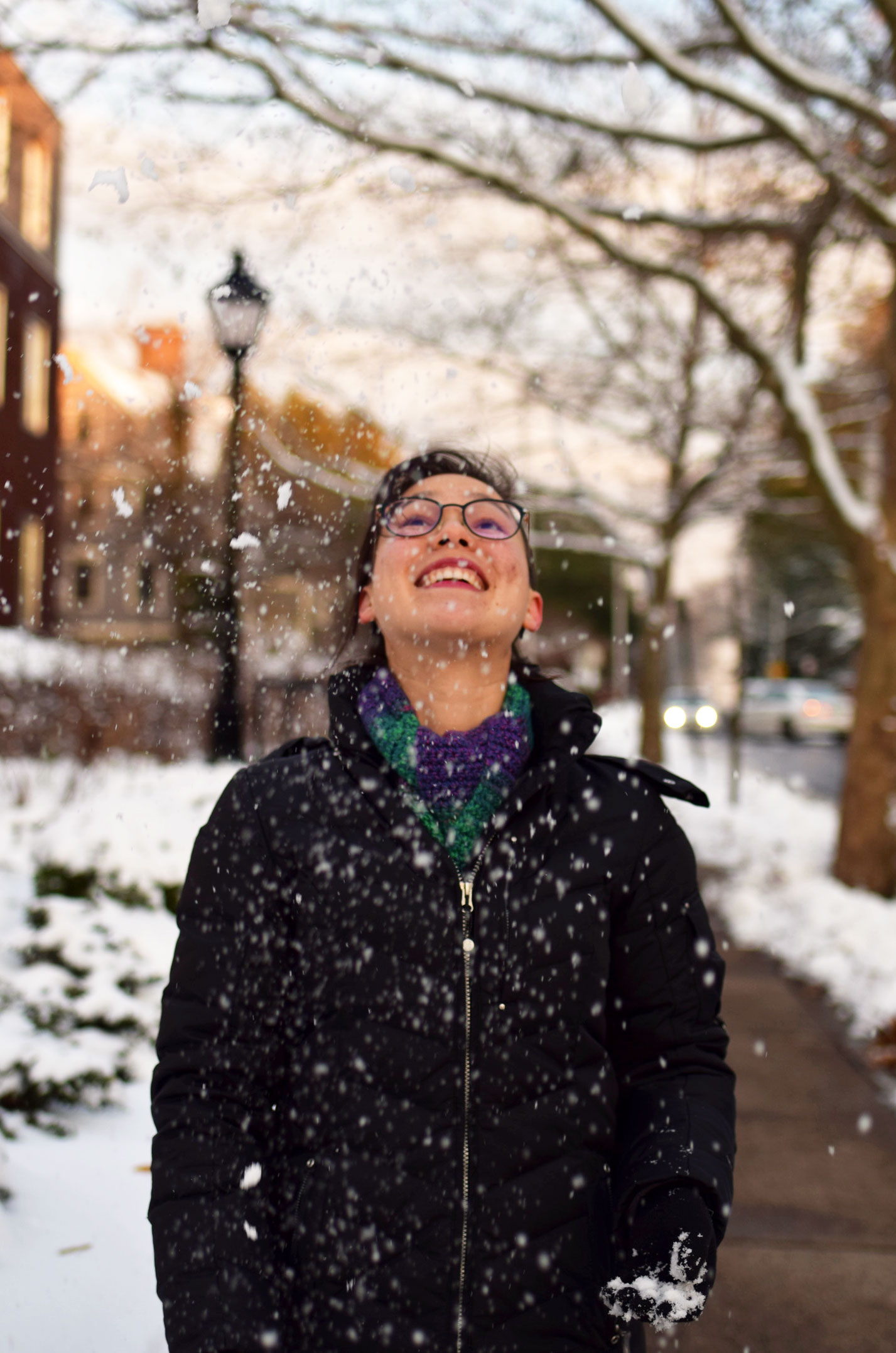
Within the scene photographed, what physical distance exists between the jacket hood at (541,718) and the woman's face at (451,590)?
0.11 metres

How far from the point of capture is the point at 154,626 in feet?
67.0

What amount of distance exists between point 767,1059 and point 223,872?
3.86m

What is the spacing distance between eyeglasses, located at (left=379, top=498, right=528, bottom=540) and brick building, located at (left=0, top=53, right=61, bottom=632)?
155cm

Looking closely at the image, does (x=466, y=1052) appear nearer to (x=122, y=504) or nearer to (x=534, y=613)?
(x=534, y=613)

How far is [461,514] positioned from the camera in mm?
1947

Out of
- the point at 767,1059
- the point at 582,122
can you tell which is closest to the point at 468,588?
the point at 767,1059

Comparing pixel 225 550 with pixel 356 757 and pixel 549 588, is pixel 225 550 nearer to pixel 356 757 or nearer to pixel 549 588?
pixel 356 757

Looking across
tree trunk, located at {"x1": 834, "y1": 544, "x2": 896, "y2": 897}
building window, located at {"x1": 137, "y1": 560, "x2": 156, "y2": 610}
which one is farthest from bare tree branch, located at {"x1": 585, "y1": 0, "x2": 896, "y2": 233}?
building window, located at {"x1": 137, "y1": 560, "x2": 156, "y2": 610}

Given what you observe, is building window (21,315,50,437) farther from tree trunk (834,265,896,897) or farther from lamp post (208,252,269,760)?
tree trunk (834,265,896,897)

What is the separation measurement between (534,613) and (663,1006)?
80 cm

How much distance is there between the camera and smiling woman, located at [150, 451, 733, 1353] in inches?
62.2

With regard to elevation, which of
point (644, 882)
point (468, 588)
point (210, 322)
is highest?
point (210, 322)

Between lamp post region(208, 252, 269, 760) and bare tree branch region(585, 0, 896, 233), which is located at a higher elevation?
bare tree branch region(585, 0, 896, 233)

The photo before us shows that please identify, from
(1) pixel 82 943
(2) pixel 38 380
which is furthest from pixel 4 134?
(2) pixel 38 380
